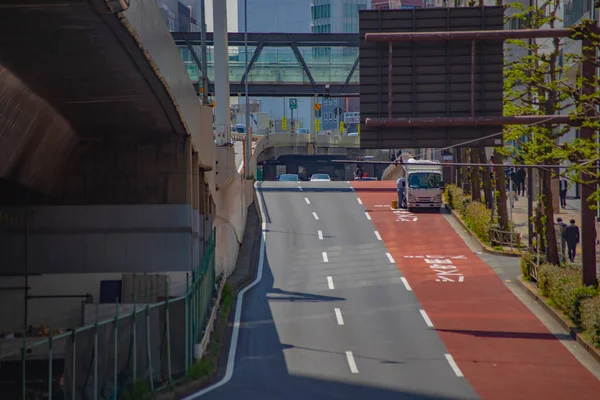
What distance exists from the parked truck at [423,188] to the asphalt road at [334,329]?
14.2 ft

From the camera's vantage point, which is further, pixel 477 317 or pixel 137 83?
pixel 477 317

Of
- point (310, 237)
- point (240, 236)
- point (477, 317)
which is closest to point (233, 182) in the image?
point (240, 236)

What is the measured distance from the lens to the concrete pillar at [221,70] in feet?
119

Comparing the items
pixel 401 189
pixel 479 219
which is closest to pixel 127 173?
pixel 479 219

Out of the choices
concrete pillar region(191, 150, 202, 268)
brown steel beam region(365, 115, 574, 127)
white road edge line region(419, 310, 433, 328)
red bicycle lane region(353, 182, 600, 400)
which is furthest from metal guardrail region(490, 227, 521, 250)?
concrete pillar region(191, 150, 202, 268)

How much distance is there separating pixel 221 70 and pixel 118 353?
2005cm

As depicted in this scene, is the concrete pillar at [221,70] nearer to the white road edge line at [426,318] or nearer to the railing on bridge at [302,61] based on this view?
the white road edge line at [426,318]

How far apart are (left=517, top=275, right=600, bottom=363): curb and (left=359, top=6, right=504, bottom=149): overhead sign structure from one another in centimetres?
562

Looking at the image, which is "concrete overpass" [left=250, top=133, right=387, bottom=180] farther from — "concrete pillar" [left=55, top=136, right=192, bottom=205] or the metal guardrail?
"concrete pillar" [left=55, top=136, right=192, bottom=205]

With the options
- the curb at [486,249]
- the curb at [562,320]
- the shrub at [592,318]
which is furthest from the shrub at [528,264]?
the shrub at [592,318]

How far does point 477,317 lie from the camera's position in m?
30.4

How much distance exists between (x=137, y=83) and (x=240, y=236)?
81.8ft

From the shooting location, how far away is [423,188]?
2079 inches

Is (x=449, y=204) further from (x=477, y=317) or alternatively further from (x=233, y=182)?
(x=477, y=317)
